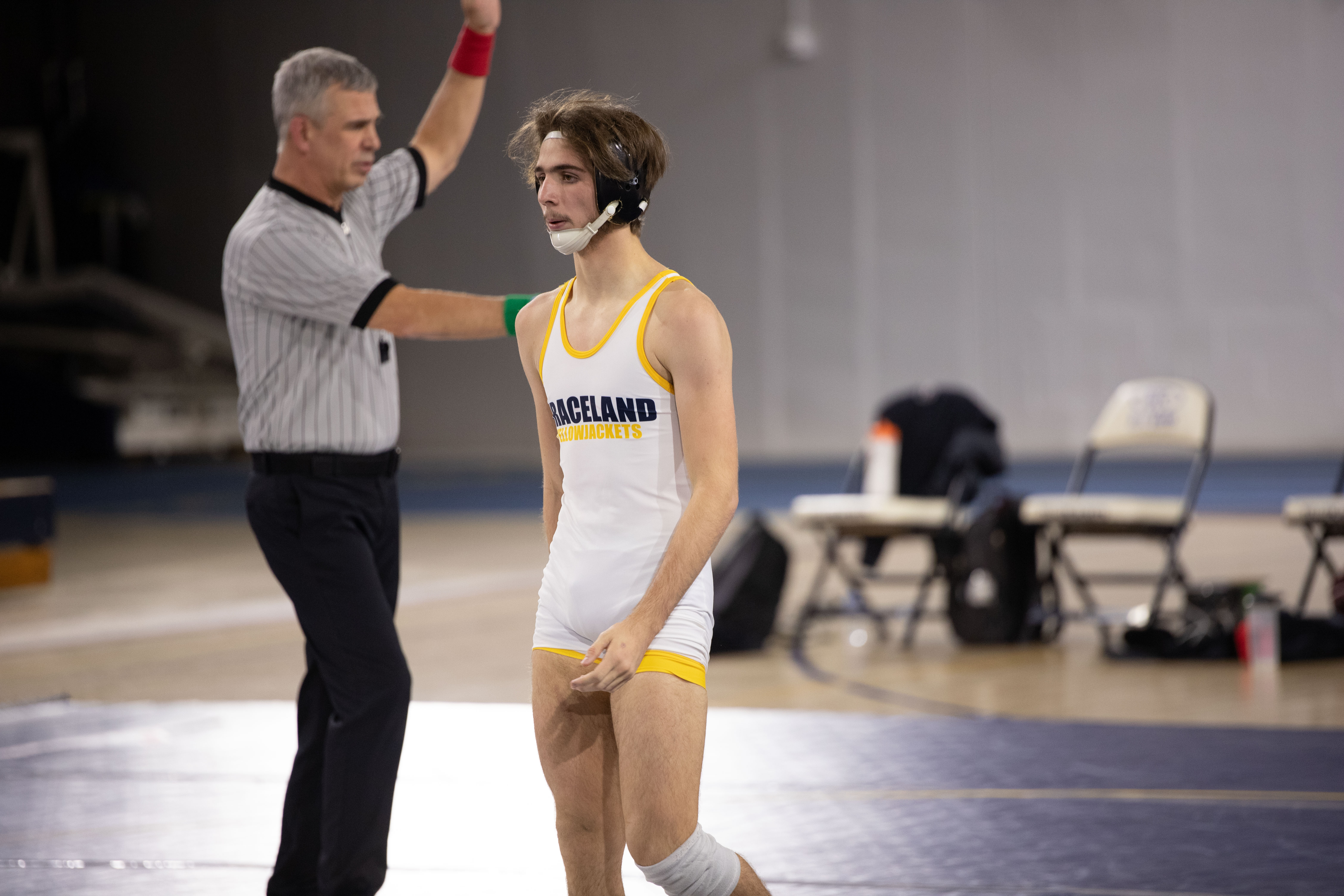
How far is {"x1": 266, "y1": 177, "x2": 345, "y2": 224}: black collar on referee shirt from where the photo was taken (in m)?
2.82

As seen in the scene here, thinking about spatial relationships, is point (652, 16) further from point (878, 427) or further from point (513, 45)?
point (878, 427)

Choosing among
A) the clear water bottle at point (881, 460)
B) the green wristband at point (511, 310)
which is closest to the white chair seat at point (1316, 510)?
the clear water bottle at point (881, 460)

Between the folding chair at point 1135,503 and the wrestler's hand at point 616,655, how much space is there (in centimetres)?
421

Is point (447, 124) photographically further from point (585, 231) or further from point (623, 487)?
point (623, 487)

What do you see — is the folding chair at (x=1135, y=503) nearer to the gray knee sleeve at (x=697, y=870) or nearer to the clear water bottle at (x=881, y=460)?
the clear water bottle at (x=881, y=460)

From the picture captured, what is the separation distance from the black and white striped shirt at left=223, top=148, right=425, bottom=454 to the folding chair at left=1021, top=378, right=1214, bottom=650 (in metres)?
3.70

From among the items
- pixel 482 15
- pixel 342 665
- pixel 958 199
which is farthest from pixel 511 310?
pixel 958 199

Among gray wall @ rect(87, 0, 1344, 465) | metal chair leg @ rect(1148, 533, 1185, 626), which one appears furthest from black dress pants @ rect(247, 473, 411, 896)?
gray wall @ rect(87, 0, 1344, 465)

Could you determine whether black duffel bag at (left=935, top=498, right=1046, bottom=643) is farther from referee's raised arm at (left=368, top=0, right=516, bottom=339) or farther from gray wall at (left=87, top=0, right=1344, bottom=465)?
gray wall at (left=87, top=0, right=1344, bottom=465)

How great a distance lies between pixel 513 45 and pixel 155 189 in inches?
249

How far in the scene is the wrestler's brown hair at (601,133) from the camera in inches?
80.0

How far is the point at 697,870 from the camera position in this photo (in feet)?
6.61

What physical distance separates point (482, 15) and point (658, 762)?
1737 millimetres

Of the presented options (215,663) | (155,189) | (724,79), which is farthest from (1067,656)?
(155,189)
